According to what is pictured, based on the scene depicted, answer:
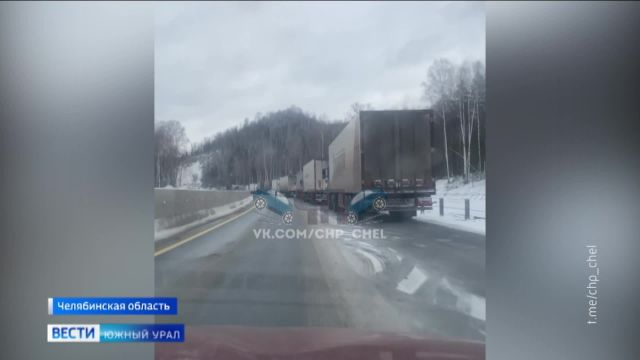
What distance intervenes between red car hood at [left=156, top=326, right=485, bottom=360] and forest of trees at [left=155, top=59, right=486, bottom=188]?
74 centimetres

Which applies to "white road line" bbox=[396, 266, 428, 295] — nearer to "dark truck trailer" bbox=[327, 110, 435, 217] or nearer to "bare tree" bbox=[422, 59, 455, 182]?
"dark truck trailer" bbox=[327, 110, 435, 217]

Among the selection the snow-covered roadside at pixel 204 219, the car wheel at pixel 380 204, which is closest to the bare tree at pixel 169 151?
the snow-covered roadside at pixel 204 219

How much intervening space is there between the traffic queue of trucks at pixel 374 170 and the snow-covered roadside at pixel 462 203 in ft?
0.23

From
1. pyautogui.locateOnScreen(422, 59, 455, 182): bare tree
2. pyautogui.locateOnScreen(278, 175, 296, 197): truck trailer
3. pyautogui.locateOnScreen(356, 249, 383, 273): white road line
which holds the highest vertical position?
pyautogui.locateOnScreen(422, 59, 455, 182): bare tree

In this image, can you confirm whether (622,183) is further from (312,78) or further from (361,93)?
(312,78)

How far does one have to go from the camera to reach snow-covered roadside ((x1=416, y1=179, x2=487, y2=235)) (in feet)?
6.59

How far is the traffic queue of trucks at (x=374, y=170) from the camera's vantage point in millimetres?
2014

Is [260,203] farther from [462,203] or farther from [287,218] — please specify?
[462,203]

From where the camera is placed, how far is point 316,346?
81.4 inches

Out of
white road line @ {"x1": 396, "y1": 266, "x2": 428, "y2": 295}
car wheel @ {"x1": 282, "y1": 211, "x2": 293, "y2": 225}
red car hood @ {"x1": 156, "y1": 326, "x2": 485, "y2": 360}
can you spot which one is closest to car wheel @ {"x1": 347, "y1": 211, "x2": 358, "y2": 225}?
car wheel @ {"x1": 282, "y1": 211, "x2": 293, "y2": 225}
